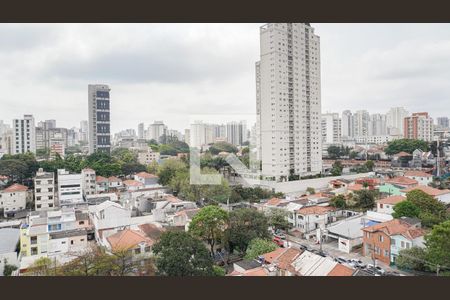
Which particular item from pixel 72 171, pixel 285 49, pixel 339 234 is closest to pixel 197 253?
pixel 339 234

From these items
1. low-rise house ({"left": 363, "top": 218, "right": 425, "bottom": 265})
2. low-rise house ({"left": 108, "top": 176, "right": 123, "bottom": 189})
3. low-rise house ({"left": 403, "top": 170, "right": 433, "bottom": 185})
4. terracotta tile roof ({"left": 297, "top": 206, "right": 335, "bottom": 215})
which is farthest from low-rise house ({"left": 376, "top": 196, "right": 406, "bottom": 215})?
low-rise house ({"left": 108, "top": 176, "right": 123, "bottom": 189})

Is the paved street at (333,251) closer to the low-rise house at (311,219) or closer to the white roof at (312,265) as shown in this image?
the low-rise house at (311,219)

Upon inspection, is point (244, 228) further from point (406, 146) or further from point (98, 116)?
point (406, 146)

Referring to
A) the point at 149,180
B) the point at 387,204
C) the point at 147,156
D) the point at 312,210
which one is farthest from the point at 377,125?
the point at 312,210

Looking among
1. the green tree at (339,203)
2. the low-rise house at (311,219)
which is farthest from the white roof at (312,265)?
the green tree at (339,203)

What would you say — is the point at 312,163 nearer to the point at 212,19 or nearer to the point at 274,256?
the point at 274,256

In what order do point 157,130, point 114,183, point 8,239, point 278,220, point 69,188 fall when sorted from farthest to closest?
1. point 157,130
2. point 114,183
3. point 69,188
4. point 278,220
5. point 8,239
